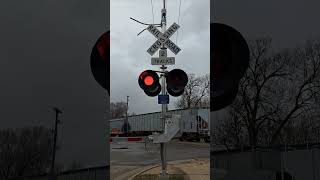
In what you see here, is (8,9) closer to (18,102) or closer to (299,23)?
(18,102)

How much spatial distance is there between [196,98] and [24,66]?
117ft

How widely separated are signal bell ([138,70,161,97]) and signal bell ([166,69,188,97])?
0.64 ft

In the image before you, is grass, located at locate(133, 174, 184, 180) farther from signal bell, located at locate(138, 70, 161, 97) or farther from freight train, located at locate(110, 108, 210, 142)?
freight train, located at locate(110, 108, 210, 142)

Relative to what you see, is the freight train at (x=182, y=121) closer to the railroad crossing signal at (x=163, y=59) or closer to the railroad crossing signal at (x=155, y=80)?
the railroad crossing signal at (x=163, y=59)

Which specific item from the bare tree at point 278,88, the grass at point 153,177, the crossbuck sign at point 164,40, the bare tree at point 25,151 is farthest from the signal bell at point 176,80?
the bare tree at point 25,151

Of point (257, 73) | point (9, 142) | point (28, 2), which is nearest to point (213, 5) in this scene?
point (257, 73)

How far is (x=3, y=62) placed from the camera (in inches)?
84.7

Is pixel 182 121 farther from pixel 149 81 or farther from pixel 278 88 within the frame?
pixel 278 88

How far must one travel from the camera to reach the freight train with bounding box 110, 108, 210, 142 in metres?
26.4

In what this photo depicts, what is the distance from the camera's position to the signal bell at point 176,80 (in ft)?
20.3

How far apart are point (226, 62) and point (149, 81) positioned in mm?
3739

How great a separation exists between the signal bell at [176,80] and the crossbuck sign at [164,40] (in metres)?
1.25

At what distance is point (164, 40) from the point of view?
7637mm

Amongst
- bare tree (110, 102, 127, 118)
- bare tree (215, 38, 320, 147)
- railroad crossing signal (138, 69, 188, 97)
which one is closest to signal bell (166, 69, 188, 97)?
railroad crossing signal (138, 69, 188, 97)
